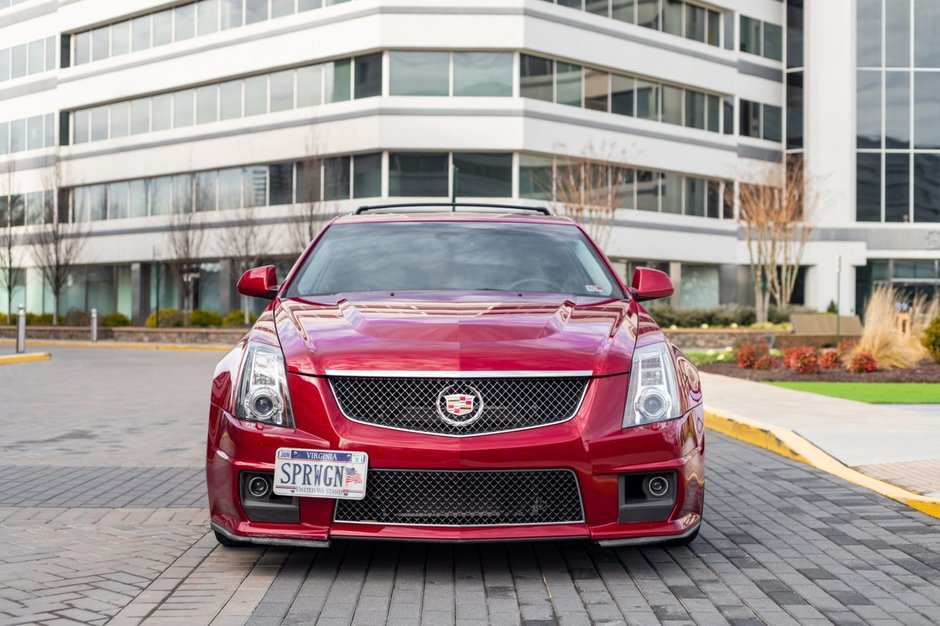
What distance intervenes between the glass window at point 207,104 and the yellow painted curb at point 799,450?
35.0 m

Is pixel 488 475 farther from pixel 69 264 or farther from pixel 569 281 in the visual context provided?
pixel 69 264

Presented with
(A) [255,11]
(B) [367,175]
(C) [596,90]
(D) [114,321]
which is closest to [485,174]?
(B) [367,175]

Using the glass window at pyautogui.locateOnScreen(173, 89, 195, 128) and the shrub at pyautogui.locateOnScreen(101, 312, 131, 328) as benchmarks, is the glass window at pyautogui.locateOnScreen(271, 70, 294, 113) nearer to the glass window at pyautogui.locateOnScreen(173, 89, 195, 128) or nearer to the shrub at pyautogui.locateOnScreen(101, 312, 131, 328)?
the glass window at pyautogui.locateOnScreen(173, 89, 195, 128)

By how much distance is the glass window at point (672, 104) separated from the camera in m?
43.2

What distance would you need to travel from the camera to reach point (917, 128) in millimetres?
48719

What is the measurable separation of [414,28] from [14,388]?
77.5 feet

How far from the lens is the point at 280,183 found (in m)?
41.0

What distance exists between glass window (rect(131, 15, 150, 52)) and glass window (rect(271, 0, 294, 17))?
7834 mm

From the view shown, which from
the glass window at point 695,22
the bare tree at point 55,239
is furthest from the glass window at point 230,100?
the glass window at point 695,22

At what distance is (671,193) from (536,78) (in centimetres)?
857

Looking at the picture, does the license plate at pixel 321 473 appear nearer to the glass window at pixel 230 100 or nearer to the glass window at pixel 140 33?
the glass window at pixel 230 100

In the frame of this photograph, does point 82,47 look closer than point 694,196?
No

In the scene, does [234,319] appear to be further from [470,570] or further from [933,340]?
[470,570]

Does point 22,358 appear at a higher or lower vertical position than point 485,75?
lower
